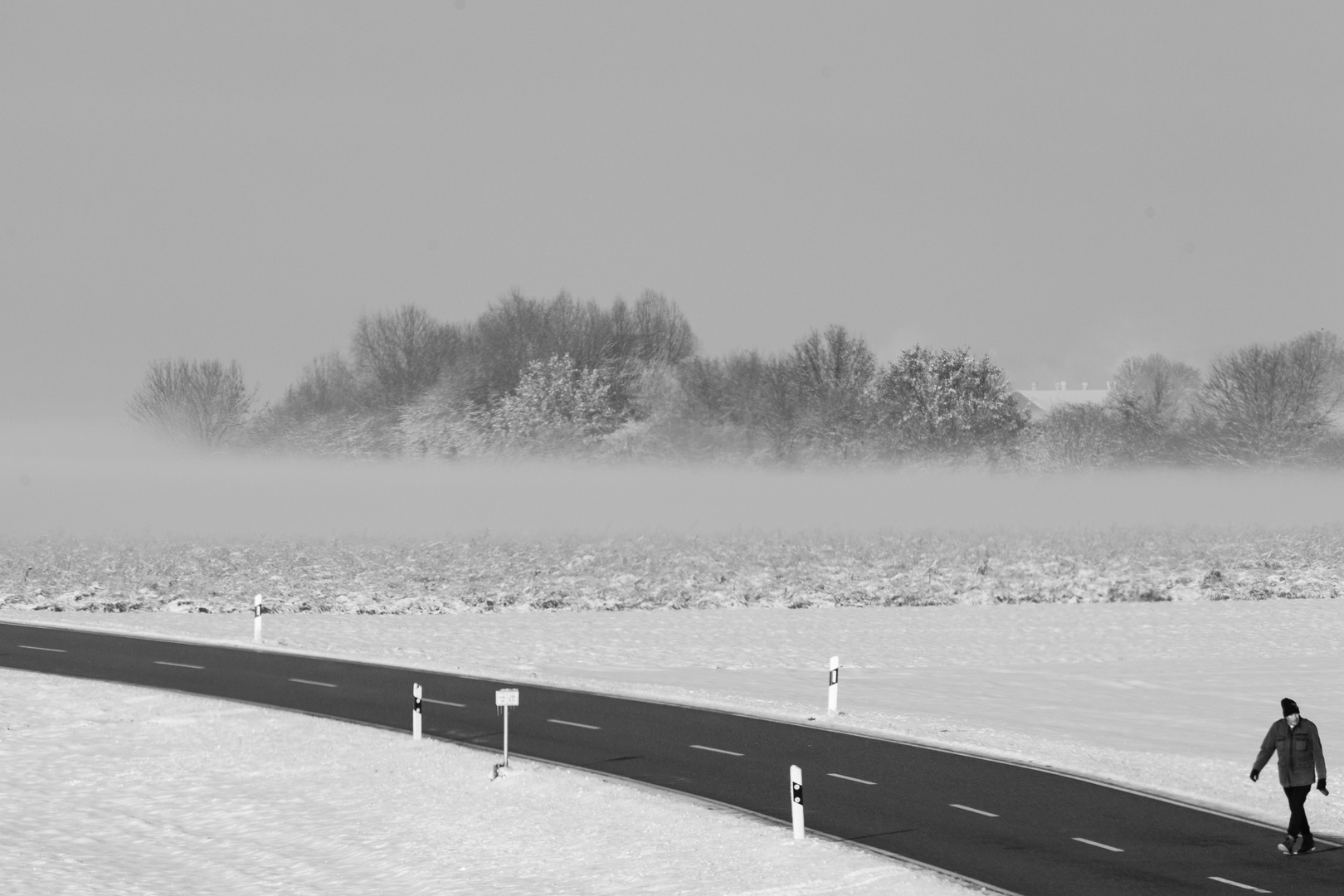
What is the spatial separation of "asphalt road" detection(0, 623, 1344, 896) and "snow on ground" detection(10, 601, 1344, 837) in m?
1.33

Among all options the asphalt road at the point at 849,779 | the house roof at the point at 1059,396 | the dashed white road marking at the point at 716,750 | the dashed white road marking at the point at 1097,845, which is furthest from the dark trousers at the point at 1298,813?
the house roof at the point at 1059,396

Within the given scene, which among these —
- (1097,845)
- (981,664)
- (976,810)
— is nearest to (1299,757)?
(1097,845)

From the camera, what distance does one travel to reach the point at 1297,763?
16.1m

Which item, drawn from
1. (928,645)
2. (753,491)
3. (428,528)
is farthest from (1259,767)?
(753,491)

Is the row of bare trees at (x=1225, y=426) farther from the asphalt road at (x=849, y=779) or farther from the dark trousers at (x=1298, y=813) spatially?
the dark trousers at (x=1298, y=813)

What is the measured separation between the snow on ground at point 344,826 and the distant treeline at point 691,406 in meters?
66.4

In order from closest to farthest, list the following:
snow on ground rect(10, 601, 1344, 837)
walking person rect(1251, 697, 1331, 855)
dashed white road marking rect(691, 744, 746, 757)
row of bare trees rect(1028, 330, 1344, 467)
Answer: walking person rect(1251, 697, 1331, 855) → dashed white road marking rect(691, 744, 746, 757) → snow on ground rect(10, 601, 1344, 837) → row of bare trees rect(1028, 330, 1344, 467)

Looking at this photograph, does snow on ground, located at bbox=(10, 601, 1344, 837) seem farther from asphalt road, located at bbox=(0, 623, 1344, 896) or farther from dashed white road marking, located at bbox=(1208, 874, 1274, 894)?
dashed white road marking, located at bbox=(1208, 874, 1274, 894)

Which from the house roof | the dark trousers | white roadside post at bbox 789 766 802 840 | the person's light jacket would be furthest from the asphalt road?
the house roof

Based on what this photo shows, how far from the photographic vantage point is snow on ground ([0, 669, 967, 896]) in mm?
16156

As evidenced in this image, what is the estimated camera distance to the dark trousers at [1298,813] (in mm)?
16078

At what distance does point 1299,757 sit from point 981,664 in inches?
743

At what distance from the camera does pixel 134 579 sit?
Answer: 160 feet

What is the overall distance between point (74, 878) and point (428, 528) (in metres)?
55.4
